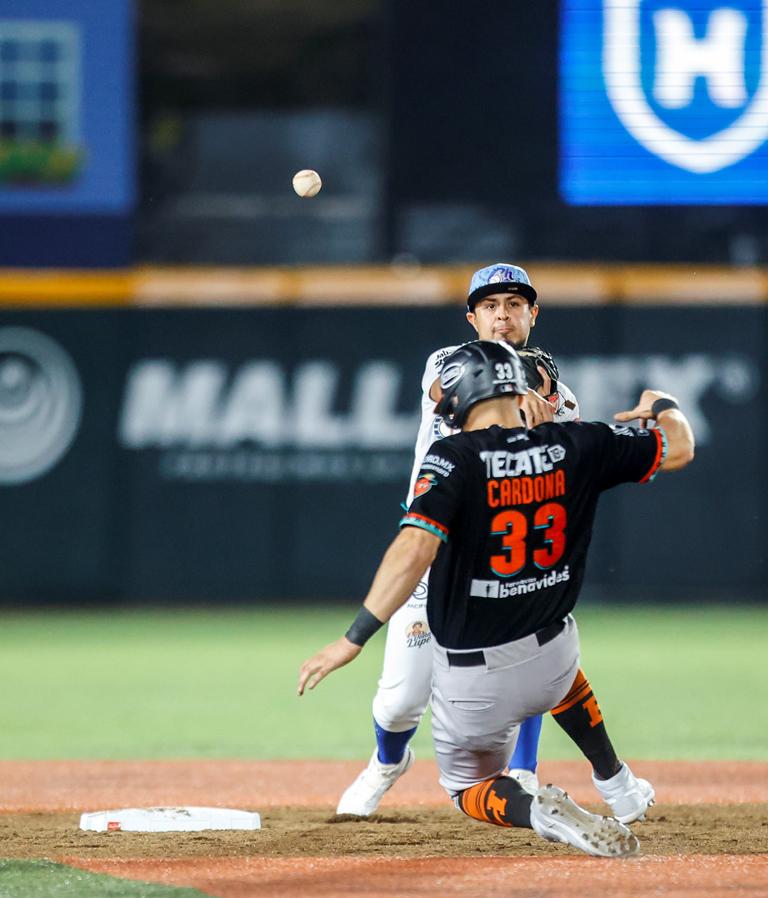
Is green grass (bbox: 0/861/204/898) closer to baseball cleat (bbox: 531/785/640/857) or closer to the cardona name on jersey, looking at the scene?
baseball cleat (bbox: 531/785/640/857)

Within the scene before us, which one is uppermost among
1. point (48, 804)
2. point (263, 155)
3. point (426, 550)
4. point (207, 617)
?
point (263, 155)

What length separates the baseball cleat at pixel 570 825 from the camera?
394 centimetres

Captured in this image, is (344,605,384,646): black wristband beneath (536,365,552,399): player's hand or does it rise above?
beneath

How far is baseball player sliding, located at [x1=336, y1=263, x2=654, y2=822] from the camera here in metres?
4.72

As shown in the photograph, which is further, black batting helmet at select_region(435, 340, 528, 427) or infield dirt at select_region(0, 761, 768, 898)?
black batting helmet at select_region(435, 340, 528, 427)

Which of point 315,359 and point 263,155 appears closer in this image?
point 315,359

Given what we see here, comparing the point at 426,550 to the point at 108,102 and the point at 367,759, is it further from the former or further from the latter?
the point at 108,102

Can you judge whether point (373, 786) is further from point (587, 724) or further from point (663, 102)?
point (663, 102)

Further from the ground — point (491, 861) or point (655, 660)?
point (491, 861)

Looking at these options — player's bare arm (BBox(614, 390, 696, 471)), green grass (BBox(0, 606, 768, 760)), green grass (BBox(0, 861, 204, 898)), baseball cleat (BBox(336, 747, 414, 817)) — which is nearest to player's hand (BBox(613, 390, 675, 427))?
player's bare arm (BBox(614, 390, 696, 471))

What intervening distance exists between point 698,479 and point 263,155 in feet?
17.7

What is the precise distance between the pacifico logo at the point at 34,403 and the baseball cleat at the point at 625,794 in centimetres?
865

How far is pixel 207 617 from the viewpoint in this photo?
40.0 ft

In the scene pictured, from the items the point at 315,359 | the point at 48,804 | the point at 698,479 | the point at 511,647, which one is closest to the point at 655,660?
the point at 698,479
